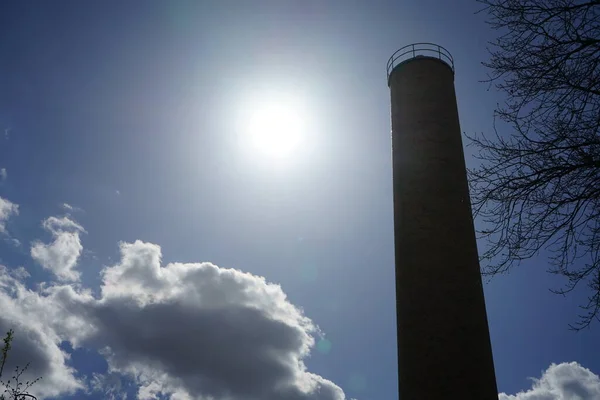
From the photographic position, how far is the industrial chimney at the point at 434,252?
33.6ft

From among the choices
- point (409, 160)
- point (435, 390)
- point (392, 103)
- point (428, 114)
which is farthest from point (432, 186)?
point (435, 390)

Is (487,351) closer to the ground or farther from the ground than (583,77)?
closer to the ground

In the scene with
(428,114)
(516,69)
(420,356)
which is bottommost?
(420,356)

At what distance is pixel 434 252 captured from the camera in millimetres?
11492

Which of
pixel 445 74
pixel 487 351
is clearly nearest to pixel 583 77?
pixel 487 351

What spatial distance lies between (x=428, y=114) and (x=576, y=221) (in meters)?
7.14

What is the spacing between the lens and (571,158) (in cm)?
643

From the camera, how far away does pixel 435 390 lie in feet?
32.8

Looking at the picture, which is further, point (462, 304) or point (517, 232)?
point (462, 304)

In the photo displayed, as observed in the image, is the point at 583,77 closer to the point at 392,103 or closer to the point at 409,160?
the point at 409,160

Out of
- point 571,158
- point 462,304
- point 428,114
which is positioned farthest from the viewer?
point 428,114

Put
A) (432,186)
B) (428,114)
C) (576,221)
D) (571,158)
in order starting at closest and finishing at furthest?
1. (571,158)
2. (576,221)
3. (432,186)
4. (428,114)

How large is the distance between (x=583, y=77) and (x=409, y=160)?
21.5 feet

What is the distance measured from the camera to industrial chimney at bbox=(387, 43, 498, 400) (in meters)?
10.2
